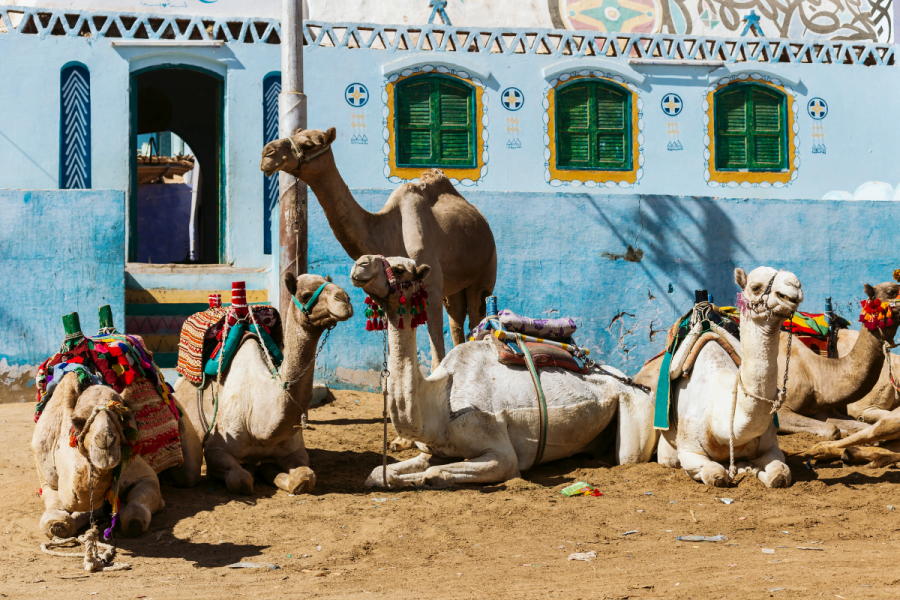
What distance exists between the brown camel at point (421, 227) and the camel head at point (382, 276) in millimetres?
1594

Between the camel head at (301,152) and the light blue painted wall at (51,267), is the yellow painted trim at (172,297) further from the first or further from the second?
the camel head at (301,152)

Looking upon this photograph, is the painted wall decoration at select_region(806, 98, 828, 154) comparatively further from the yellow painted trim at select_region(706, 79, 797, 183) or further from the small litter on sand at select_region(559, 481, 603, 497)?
the small litter on sand at select_region(559, 481, 603, 497)

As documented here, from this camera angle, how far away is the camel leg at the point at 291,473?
6387 millimetres

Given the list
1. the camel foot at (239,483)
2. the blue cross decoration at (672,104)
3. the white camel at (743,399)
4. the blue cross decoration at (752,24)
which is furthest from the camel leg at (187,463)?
the blue cross decoration at (752,24)

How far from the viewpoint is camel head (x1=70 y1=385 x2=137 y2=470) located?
4.68 metres

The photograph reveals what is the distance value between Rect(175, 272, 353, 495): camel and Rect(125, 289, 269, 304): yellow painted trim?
540 centimetres

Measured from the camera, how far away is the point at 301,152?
7.49 meters

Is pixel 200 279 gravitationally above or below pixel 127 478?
above

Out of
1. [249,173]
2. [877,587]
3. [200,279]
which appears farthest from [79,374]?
[249,173]

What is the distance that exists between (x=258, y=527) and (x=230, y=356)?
1.71m

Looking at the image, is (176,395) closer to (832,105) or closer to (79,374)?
(79,374)

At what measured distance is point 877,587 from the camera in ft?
14.0

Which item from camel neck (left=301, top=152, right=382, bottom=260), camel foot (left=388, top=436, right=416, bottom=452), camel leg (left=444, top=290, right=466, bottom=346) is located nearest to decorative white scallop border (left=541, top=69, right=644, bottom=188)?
camel leg (left=444, top=290, right=466, bottom=346)

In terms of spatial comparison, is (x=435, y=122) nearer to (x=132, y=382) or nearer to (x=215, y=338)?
(x=215, y=338)
